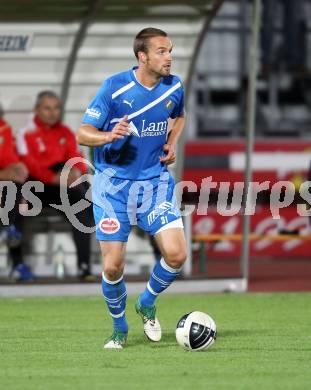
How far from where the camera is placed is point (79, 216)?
14406 millimetres

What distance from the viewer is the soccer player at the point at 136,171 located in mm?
9391

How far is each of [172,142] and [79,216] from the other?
4.79 m

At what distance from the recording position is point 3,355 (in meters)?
9.16

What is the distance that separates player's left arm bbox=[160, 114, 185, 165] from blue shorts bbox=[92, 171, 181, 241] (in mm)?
160

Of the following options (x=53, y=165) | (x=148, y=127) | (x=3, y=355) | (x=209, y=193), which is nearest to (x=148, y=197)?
(x=148, y=127)

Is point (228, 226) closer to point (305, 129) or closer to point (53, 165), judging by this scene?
point (305, 129)

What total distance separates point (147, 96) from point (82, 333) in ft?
6.88

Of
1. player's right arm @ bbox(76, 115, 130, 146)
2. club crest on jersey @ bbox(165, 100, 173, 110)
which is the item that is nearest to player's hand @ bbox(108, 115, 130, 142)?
Result: player's right arm @ bbox(76, 115, 130, 146)

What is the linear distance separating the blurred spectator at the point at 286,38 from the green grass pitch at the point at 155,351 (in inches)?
415

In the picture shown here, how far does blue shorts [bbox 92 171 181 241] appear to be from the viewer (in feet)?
31.0

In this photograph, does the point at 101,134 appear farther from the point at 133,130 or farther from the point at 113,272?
the point at 113,272

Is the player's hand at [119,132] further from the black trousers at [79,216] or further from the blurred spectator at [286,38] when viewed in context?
the blurred spectator at [286,38]

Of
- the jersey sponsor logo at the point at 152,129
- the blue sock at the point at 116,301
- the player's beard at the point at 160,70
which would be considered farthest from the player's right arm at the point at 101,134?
the blue sock at the point at 116,301

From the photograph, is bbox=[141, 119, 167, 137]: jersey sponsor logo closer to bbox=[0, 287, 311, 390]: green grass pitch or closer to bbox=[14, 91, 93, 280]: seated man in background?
bbox=[0, 287, 311, 390]: green grass pitch
